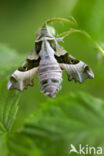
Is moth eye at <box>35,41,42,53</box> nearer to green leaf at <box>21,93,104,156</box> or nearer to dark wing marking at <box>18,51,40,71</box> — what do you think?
dark wing marking at <box>18,51,40,71</box>

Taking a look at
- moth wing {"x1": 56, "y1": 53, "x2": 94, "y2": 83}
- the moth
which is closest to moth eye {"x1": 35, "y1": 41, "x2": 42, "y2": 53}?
the moth

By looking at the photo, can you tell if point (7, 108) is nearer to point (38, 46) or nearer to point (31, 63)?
point (31, 63)

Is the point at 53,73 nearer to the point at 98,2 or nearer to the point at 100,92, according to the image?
the point at 98,2

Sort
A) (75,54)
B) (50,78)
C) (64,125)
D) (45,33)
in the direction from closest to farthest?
(64,125) < (50,78) < (45,33) < (75,54)

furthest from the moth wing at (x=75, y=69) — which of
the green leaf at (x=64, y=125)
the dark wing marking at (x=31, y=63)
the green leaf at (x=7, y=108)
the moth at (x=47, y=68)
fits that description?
the green leaf at (x=64, y=125)

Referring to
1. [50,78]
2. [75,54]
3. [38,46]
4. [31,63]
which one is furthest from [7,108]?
[75,54]

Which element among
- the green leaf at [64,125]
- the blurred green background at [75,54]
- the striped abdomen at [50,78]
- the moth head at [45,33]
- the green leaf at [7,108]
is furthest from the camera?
the moth head at [45,33]

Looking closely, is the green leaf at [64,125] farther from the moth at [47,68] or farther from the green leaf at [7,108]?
the moth at [47,68]

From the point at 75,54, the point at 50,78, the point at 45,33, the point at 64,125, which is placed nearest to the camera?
the point at 64,125
